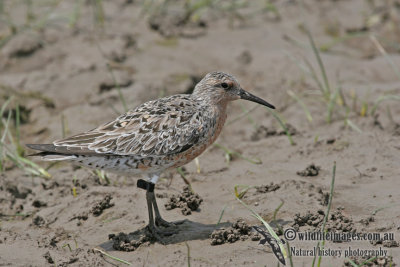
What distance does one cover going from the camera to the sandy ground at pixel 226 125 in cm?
683

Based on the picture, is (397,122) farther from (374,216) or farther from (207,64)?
(207,64)

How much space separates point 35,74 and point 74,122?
5.82 ft

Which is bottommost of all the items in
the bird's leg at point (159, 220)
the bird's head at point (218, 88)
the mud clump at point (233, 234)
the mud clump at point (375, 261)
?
the bird's leg at point (159, 220)

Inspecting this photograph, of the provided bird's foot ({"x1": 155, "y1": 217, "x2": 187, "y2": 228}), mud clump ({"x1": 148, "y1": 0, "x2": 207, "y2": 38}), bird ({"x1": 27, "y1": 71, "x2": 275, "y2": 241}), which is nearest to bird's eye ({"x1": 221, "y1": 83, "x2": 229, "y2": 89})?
bird ({"x1": 27, "y1": 71, "x2": 275, "y2": 241})

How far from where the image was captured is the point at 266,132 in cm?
955

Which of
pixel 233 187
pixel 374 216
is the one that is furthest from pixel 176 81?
pixel 374 216

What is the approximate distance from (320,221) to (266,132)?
290 cm

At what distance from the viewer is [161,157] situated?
704cm

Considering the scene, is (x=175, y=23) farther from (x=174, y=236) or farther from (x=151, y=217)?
(x=174, y=236)

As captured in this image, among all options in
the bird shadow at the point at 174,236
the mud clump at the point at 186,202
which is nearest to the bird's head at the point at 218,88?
the mud clump at the point at 186,202

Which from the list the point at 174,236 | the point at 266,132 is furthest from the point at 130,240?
the point at 266,132

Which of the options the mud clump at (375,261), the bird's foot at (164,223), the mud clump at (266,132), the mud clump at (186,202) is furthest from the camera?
the mud clump at (266,132)

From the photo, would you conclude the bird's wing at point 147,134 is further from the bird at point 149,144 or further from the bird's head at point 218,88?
the bird's head at point 218,88

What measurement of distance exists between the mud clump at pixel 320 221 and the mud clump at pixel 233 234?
48cm
